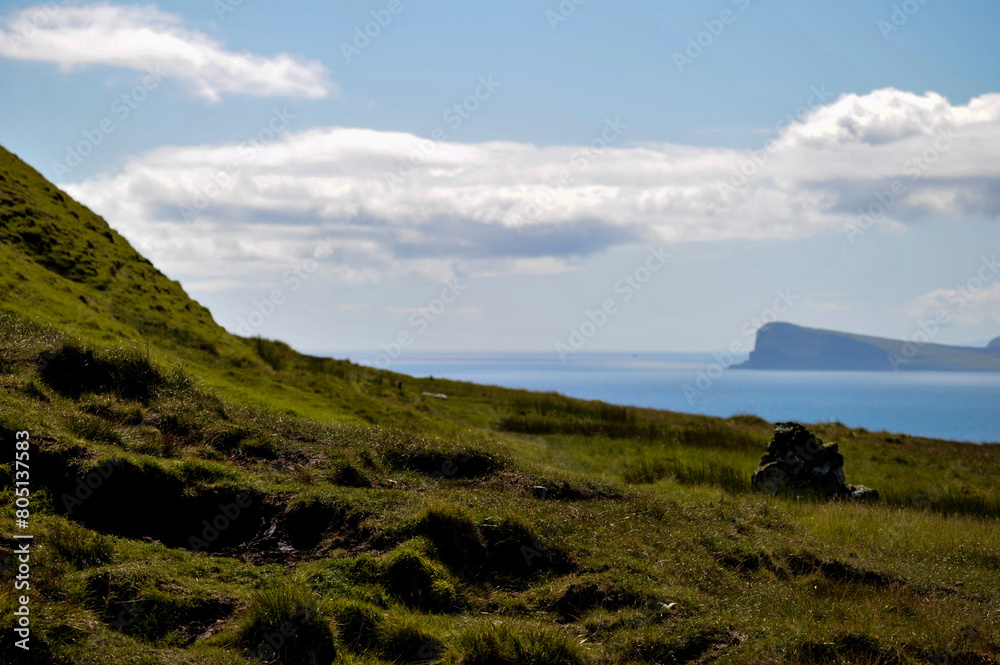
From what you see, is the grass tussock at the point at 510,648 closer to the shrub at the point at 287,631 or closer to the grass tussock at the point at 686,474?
the shrub at the point at 287,631

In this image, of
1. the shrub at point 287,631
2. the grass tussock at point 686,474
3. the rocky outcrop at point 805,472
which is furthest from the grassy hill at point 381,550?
the rocky outcrop at point 805,472

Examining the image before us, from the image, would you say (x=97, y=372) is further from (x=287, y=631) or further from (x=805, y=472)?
(x=805, y=472)

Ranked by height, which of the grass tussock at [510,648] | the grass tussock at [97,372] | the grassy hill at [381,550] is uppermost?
the grass tussock at [97,372]

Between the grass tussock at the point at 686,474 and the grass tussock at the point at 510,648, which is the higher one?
the grass tussock at the point at 686,474

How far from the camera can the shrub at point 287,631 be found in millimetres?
7961

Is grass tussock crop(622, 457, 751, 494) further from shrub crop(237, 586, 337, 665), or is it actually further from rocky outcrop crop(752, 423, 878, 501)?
shrub crop(237, 586, 337, 665)

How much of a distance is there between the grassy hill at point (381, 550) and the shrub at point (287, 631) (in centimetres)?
2

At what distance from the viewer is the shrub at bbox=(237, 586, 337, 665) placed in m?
7.96

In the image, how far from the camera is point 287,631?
317 inches

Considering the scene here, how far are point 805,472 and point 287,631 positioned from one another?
18.9 m

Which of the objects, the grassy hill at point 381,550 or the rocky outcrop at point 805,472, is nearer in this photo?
the grassy hill at point 381,550

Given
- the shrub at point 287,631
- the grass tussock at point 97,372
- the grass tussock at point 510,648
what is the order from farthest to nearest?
the grass tussock at point 97,372 → the grass tussock at point 510,648 → the shrub at point 287,631

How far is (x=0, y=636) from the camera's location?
6.96 meters

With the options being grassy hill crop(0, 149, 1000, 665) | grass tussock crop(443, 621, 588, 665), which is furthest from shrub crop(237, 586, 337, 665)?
grass tussock crop(443, 621, 588, 665)
